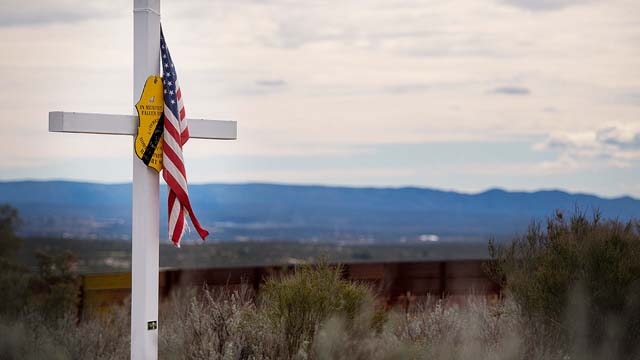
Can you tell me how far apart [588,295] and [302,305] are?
2709mm

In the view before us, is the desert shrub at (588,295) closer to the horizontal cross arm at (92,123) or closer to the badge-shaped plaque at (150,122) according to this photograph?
the badge-shaped plaque at (150,122)

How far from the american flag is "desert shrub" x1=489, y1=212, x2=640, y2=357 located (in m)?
3.40

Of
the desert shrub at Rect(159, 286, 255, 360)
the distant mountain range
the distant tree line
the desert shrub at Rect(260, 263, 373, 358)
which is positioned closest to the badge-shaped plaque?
the desert shrub at Rect(159, 286, 255, 360)

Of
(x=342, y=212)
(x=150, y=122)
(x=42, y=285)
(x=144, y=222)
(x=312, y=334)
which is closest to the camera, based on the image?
(x=144, y=222)

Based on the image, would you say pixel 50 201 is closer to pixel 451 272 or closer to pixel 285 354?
pixel 451 272

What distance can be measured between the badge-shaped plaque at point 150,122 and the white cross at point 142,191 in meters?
0.07

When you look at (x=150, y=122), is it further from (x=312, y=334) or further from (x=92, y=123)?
(x=312, y=334)

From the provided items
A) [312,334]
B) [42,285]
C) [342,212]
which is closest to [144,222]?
[312,334]

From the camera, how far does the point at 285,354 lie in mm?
9562

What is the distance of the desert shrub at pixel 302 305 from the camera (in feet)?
32.0

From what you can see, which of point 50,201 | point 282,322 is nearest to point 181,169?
point 282,322

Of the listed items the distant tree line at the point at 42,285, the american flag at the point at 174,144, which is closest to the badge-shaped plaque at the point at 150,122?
the american flag at the point at 174,144

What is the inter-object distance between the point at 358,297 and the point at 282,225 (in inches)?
3554

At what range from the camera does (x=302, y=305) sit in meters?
9.86
